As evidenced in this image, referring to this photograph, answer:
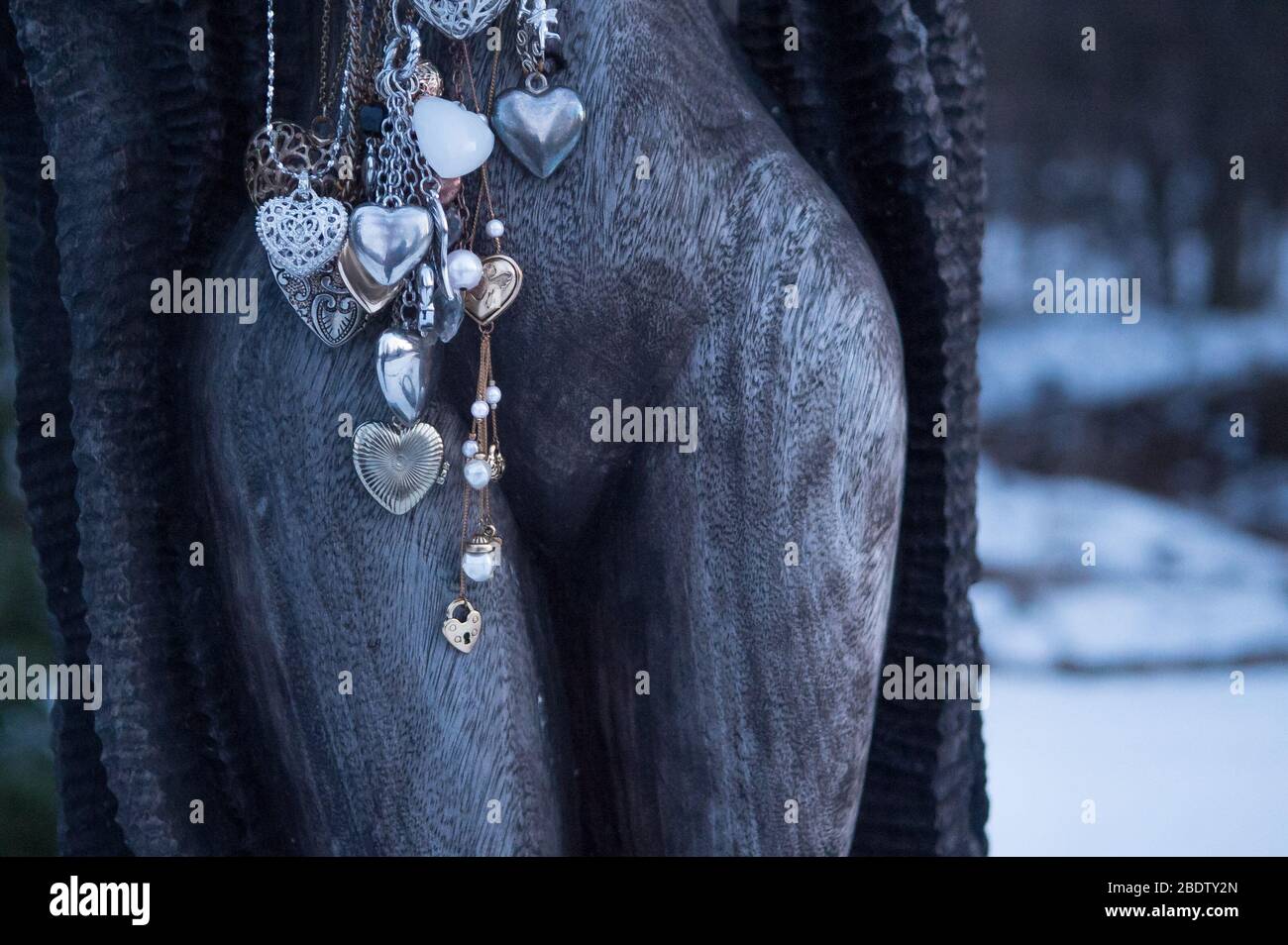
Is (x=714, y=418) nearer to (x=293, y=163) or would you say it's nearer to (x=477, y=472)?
(x=477, y=472)

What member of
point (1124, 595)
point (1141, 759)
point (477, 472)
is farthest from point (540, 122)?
point (1124, 595)

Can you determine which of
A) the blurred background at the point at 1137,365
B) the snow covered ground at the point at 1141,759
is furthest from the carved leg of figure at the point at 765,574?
the blurred background at the point at 1137,365

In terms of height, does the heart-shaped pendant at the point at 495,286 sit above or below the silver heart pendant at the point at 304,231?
Result: below

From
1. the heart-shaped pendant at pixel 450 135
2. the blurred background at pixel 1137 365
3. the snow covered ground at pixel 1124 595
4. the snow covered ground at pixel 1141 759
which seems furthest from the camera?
the blurred background at pixel 1137 365

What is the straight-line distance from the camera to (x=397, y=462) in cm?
48

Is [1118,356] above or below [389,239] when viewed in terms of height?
above

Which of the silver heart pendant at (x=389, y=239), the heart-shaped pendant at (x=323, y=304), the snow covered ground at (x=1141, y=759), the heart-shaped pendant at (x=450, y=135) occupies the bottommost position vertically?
the snow covered ground at (x=1141, y=759)

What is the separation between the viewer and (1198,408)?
1781 millimetres

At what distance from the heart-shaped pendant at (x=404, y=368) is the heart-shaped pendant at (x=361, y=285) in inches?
0.6

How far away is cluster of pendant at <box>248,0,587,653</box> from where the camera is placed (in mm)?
469

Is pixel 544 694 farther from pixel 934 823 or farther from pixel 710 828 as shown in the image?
pixel 934 823

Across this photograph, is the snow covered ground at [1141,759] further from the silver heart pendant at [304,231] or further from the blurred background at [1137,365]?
the silver heart pendant at [304,231]

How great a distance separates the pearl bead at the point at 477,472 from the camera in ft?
1.58

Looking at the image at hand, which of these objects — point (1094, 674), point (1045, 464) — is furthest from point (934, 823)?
point (1045, 464)
